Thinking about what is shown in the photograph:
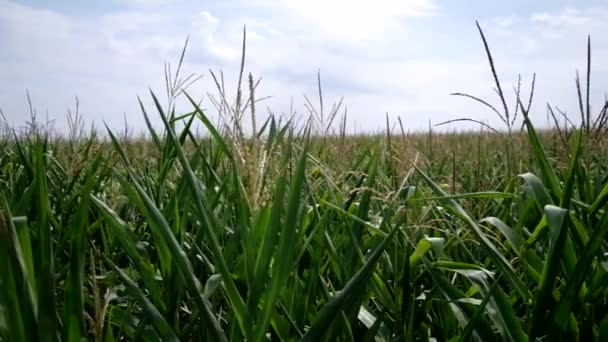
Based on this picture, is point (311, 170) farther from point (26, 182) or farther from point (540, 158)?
point (540, 158)

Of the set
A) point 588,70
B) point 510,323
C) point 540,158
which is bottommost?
point 510,323

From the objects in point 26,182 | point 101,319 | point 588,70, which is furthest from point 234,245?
point 26,182

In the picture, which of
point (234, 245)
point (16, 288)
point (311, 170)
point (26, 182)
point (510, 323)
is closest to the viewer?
point (16, 288)

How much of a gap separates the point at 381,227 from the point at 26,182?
4.34 feet

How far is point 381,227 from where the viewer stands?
1.44 meters

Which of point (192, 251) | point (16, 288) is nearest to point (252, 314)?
point (16, 288)

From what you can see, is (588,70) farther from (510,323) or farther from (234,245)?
(234,245)

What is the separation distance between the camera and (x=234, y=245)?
1.28 metres

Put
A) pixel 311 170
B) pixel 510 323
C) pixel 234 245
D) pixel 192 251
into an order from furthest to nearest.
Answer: pixel 311 170 < pixel 192 251 < pixel 234 245 < pixel 510 323

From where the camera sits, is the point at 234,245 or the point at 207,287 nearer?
the point at 207,287

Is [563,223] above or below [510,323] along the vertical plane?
above

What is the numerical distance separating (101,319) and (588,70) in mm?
1043

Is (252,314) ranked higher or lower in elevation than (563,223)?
lower

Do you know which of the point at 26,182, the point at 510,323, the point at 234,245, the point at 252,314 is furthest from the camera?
the point at 26,182
